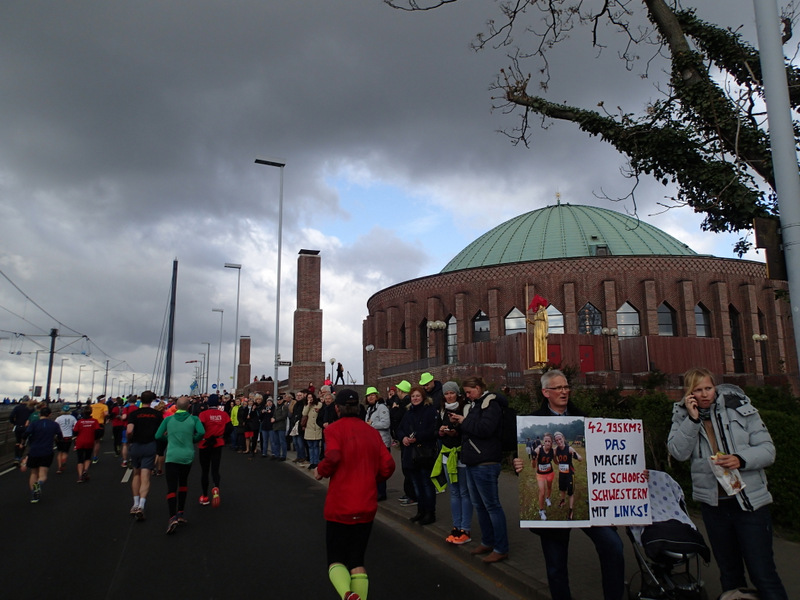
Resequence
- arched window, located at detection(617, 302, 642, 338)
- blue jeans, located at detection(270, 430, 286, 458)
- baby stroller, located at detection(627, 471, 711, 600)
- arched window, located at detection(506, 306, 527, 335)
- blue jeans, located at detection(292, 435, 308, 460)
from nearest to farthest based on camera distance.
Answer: baby stroller, located at detection(627, 471, 711, 600)
blue jeans, located at detection(292, 435, 308, 460)
blue jeans, located at detection(270, 430, 286, 458)
arched window, located at detection(617, 302, 642, 338)
arched window, located at detection(506, 306, 527, 335)

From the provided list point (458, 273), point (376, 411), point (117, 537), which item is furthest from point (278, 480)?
point (458, 273)

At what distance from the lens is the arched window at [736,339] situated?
139 feet

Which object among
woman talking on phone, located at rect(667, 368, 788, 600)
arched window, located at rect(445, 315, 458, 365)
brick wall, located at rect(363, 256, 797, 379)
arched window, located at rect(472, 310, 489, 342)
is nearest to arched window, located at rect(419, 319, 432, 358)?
arched window, located at rect(445, 315, 458, 365)

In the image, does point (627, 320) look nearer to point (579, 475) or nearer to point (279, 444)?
point (279, 444)

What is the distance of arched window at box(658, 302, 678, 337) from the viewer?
42625mm

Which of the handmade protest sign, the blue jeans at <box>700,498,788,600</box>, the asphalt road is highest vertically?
the handmade protest sign

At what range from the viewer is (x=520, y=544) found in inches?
275

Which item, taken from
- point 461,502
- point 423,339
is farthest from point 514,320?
point 461,502

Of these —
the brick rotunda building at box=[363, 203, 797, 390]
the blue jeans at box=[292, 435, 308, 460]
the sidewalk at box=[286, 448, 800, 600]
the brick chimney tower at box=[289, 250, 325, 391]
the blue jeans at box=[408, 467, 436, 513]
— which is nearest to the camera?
the sidewalk at box=[286, 448, 800, 600]

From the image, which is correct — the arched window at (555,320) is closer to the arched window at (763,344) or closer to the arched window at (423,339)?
the arched window at (423,339)

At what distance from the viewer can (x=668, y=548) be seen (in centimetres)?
433

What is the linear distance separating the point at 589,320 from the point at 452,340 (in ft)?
34.6

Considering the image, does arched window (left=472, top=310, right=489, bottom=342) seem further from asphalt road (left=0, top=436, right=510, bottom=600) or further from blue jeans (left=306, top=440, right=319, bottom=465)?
asphalt road (left=0, top=436, right=510, bottom=600)

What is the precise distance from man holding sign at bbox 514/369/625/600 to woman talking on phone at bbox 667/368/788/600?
716mm
